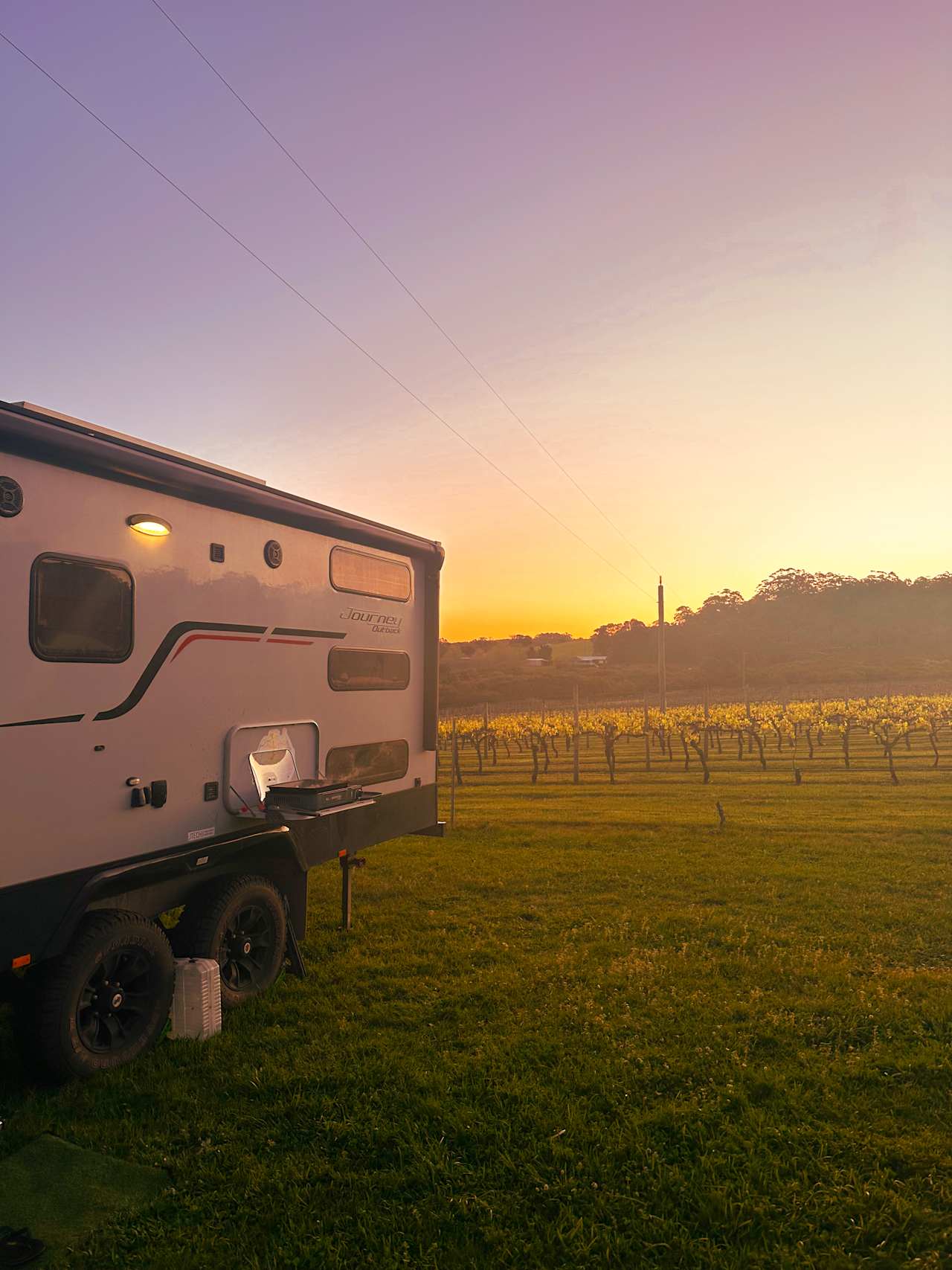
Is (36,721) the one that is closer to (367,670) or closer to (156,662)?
(156,662)

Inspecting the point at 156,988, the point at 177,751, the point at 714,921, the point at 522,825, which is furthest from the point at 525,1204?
the point at 522,825

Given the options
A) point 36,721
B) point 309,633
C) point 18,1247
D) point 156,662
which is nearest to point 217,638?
point 156,662

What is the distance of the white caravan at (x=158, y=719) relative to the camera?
15.5ft

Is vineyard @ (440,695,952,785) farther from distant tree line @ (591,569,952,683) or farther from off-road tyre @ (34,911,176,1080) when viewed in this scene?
distant tree line @ (591,569,952,683)

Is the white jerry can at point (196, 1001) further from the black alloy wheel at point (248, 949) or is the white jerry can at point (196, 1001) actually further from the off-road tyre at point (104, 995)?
the black alloy wheel at point (248, 949)

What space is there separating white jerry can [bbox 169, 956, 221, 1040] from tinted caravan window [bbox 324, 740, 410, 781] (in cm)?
202

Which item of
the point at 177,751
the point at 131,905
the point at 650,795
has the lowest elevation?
the point at 650,795

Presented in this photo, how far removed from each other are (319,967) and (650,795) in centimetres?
1542

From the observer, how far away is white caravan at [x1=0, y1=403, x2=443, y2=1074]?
4.73m

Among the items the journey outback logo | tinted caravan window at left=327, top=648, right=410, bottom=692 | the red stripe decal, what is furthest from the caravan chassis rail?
the journey outback logo

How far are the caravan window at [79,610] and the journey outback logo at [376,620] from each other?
252 centimetres

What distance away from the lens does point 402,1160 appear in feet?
14.3

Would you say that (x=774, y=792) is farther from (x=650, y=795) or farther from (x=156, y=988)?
(x=156, y=988)

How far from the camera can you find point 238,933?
6441 millimetres
